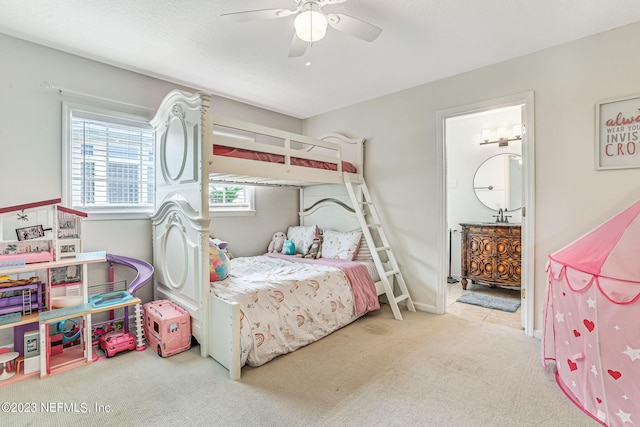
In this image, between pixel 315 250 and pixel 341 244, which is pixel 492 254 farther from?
pixel 315 250

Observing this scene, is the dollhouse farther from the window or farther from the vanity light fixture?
the vanity light fixture

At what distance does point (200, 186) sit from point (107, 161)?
4.20 feet

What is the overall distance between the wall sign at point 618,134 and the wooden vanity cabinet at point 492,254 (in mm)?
1507

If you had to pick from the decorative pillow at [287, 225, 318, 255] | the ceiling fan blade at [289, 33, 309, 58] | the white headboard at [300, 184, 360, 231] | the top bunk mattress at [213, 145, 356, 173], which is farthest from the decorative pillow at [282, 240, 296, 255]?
the ceiling fan blade at [289, 33, 309, 58]

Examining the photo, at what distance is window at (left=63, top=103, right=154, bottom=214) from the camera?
2693 mm

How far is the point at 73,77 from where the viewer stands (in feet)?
8.71

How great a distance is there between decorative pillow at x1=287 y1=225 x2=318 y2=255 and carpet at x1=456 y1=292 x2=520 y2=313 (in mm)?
2056

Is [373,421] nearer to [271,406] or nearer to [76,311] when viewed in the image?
[271,406]

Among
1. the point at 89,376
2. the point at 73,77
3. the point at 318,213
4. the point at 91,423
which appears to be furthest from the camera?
the point at 318,213

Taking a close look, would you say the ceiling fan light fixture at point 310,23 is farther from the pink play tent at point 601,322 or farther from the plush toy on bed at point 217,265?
the pink play tent at point 601,322

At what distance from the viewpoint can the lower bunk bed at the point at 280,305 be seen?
217cm

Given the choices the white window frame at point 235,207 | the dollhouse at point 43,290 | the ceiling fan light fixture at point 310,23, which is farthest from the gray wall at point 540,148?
the dollhouse at point 43,290

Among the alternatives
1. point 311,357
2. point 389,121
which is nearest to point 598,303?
point 311,357

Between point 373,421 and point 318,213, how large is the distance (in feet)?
9.58
